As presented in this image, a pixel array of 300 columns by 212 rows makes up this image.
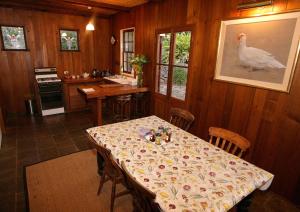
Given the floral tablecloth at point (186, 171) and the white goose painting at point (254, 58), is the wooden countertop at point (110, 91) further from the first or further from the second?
the white goose painting at point (254, 58)

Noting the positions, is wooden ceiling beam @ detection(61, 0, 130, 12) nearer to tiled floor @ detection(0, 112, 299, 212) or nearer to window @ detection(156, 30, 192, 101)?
window @ detection(156, 30, 192, 101)

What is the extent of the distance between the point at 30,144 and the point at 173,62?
2956 millimetres

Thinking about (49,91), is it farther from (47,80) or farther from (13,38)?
(13,38)

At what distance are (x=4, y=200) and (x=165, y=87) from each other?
2.92 m

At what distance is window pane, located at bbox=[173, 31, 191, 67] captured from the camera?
304 centimetres

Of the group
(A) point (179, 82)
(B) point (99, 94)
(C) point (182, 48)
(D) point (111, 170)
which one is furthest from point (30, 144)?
(C) point (182, 48)

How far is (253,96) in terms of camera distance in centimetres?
226

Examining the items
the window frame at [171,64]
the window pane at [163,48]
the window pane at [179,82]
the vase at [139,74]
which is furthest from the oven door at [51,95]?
the window pane at [179,82]

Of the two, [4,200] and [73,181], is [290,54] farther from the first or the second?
[4,200]

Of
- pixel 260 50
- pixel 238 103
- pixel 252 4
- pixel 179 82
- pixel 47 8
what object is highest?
pixel 47 8

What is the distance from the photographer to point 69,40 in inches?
191

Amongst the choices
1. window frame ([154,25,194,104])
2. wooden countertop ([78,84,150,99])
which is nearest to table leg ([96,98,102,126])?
wooden countertop ([78,84,150,99])

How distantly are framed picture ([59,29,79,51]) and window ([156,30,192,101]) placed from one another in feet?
8.58

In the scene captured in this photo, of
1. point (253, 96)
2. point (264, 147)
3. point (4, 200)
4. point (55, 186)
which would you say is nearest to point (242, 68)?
point (253, 96)
